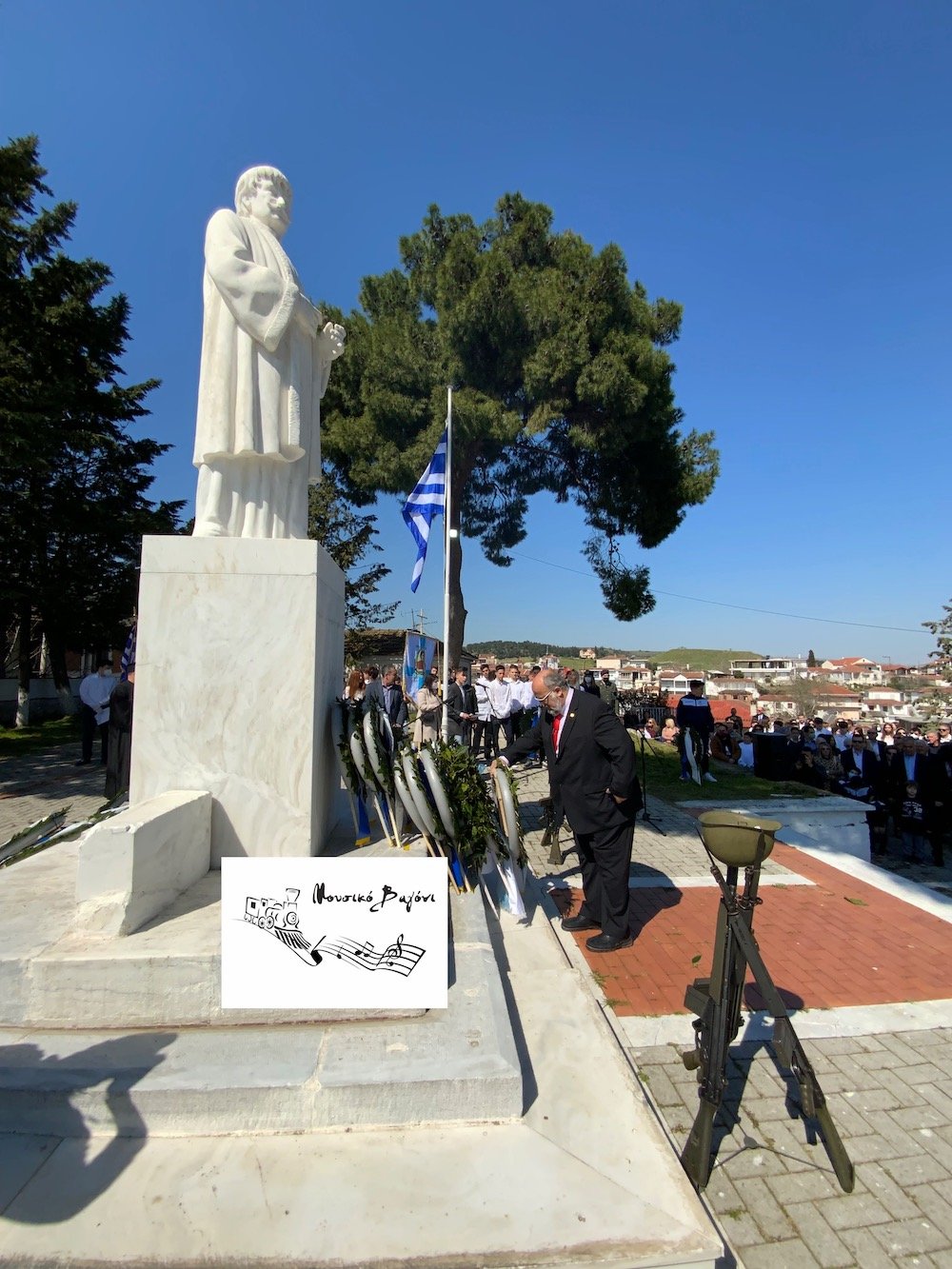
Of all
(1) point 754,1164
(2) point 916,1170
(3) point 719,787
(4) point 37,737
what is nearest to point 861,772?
(3) point 719,787

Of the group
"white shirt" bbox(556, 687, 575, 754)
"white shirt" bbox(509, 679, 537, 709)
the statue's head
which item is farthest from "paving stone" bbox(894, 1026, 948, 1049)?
"white shirt" bbox(509, 679, 537, 709)

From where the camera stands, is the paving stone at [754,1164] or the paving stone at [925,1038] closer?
the paving stone at [754,1164]

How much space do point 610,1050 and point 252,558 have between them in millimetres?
2735

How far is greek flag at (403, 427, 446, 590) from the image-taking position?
37.4 feet

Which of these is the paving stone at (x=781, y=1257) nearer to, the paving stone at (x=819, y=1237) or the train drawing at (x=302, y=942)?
the paving stone at (x=819, y=1237)

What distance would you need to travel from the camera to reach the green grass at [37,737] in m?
14.3

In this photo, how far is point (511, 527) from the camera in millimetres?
18266

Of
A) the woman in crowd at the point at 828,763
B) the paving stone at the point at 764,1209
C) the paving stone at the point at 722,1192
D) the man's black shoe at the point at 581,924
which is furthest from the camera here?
the woman in crowd at the point at 828,763

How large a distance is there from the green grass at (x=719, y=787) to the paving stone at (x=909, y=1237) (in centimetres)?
738

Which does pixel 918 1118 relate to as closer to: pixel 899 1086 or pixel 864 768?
pixel 899 1086

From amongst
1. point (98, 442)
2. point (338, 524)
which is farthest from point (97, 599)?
point (338, 524)

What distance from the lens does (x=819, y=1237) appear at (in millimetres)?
2066

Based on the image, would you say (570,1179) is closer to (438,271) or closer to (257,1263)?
(257,1263)

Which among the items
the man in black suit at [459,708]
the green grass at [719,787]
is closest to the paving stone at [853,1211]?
the green grass at [719,787]
